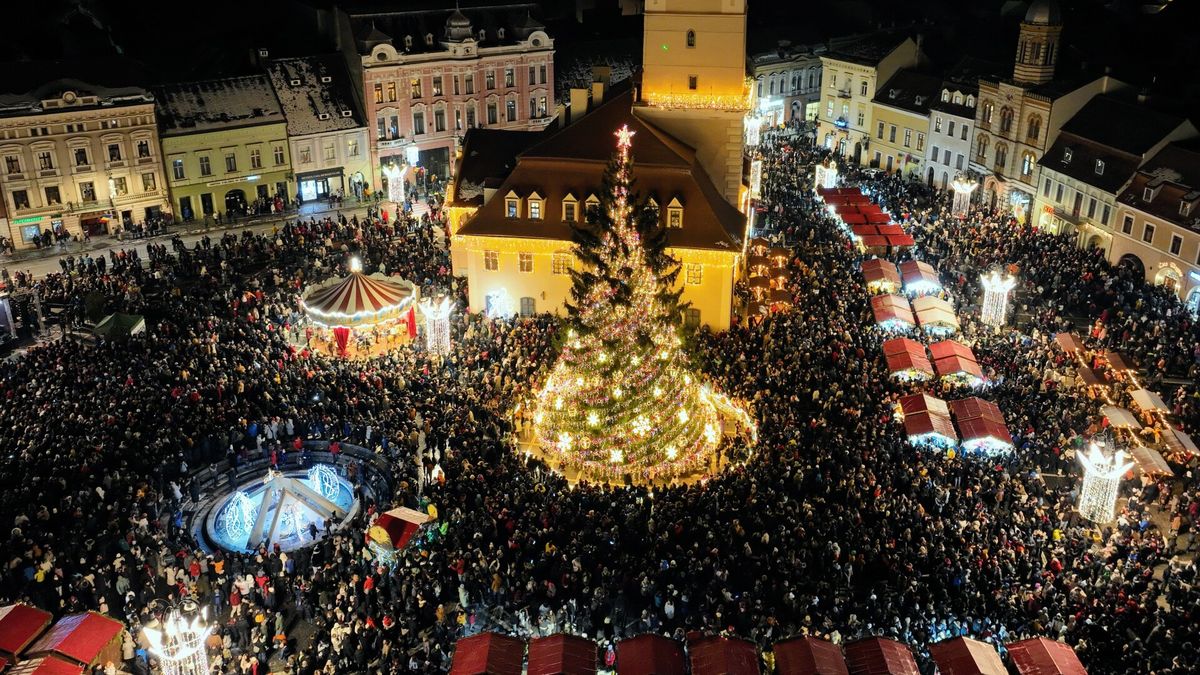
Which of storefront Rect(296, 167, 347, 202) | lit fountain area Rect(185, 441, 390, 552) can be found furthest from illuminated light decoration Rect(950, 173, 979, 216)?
lit fountain area Rect(185, 441, 390, 552)

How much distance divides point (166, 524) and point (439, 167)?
4304cm

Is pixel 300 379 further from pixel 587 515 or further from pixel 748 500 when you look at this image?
pixel 748 500

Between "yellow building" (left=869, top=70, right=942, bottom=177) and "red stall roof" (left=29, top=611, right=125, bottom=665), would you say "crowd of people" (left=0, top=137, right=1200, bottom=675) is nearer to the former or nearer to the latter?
"red stall roof" (left=29, top=611, right=125, bottom=665)

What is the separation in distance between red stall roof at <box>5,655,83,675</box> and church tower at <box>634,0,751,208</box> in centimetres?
3337

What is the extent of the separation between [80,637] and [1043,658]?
74.0 feet

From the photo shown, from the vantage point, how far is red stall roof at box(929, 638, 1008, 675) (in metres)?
23.5

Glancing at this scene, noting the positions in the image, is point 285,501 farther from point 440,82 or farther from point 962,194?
point 962,194

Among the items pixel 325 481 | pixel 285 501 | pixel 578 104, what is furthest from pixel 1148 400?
pixel 285 501

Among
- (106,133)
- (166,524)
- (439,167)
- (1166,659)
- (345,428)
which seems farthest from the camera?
(439,167)

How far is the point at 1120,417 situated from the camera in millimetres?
36406

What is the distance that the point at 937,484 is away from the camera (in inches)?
1265

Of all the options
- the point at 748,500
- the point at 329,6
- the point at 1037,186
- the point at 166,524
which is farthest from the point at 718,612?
the point at 329,6

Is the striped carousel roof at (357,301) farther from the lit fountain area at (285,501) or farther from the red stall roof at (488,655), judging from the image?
the red stall roof at (488,655)

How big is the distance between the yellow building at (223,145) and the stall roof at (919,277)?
125 ft
